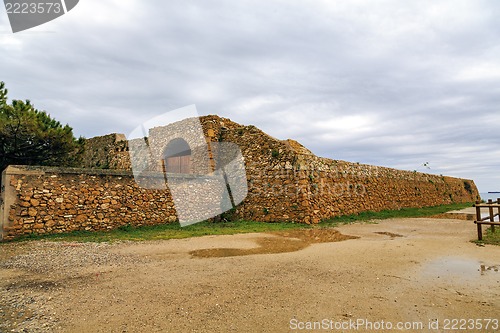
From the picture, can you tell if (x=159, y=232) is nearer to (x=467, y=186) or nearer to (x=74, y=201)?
(x=74, y=201)

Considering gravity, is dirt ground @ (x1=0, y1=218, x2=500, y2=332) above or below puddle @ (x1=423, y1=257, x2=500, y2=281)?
below

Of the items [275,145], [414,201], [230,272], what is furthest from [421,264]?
[414,201]

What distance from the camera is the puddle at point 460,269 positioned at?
14.1ft

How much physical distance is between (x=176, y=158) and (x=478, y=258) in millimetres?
13992

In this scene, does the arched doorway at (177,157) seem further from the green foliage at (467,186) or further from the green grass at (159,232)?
the green foliage at (467,186)

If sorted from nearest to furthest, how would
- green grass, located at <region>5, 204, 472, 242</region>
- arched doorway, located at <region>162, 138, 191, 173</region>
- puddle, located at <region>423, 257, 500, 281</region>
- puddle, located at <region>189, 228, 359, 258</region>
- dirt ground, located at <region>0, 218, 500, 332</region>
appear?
dirt ground, located at <region>0, 218, 500, 332</region> → puddle, located at <region>423, 257, 500, 281</region> → puddle, located at <region>189, 228, 359, 258</region> → green grass, located at <region>5, 204, 472, 242</region> → arched doorway, located at <region>162, 138, 191, 173</region>

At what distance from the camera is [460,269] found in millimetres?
4695

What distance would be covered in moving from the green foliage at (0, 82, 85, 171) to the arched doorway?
4901 mm

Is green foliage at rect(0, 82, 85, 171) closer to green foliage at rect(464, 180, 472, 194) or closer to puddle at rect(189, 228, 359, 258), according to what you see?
puddle at rect(189, 228, 359, 258)

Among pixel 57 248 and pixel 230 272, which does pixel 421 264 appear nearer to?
pixel 230 272

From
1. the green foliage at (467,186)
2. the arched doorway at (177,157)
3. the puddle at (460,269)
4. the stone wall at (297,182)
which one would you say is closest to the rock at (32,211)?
the stone wall at (297,182)

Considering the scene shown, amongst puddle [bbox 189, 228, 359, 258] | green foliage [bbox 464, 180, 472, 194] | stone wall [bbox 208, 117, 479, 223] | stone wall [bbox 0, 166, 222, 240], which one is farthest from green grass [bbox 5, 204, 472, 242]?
green foliage [bbox 464, 180, 472, 194]

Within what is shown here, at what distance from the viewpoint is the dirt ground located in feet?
9.50

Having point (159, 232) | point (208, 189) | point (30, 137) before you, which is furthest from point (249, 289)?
point (30, 137)
